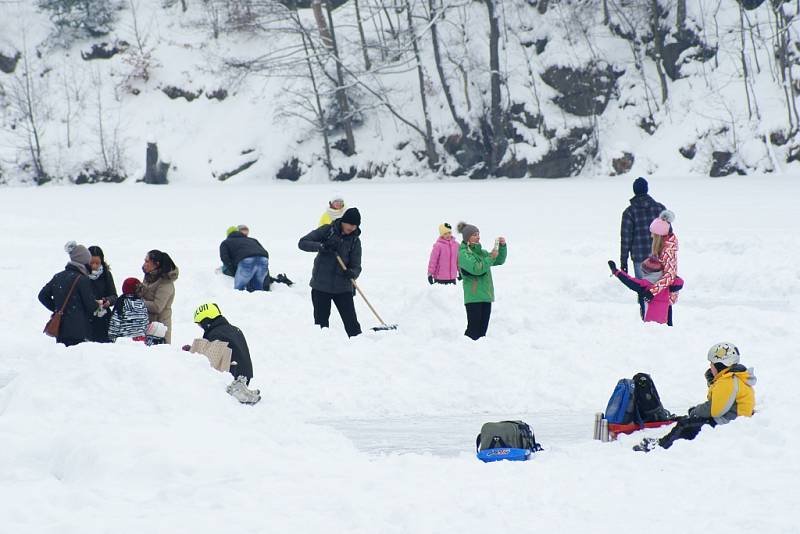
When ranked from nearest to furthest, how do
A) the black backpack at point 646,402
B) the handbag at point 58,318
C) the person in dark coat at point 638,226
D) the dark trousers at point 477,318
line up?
the black backpack at point 646,402 < the handbag at point 58,318 < the dark trousers at point 477,318 < the person in dark coat at point 638,226

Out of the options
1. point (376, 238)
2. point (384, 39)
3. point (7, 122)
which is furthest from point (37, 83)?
point (376, 238)

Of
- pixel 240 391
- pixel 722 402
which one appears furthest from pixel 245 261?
pixel 722 402

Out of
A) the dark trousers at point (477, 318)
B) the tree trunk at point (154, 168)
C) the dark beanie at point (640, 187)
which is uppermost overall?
the tree trunk at point (154, 168)

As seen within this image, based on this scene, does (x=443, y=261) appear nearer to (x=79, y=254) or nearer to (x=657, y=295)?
(x=657, y=295)

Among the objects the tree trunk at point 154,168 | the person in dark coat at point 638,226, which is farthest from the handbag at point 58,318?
the tree trunk at point 154,168

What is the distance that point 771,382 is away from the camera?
9.16m

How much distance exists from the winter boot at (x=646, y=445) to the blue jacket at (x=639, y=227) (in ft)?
20.2

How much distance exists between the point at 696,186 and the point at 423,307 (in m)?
18.5

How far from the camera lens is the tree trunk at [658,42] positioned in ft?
110

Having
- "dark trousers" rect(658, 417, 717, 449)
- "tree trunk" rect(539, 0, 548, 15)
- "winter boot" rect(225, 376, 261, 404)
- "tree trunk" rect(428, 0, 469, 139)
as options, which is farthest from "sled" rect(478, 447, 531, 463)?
"tree trunk" rect(539, 0, 548, 15)

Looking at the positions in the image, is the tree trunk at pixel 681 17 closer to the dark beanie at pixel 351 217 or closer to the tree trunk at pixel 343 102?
the tree trunk at pixel 343 102

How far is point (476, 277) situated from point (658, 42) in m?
26.4

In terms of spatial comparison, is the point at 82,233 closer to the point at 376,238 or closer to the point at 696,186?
the point at 376,238

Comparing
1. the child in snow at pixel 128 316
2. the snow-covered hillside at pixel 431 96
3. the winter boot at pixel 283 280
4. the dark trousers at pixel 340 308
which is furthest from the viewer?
the snow-covered hillside at pixel 431 96
